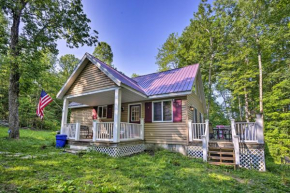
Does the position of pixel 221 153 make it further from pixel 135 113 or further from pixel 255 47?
pixel 255 47

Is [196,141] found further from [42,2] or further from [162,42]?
[162,42]

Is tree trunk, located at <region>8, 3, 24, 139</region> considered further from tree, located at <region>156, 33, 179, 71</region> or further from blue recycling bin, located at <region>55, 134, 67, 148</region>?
tree, located at <region>156, 33, 179, 71</region>

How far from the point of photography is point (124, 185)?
3650mm

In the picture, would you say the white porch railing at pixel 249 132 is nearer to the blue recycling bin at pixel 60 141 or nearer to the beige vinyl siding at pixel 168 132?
the beige vinyl siding at pixel 168 132

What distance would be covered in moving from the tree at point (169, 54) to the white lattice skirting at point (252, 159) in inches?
640

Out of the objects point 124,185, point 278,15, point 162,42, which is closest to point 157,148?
point 124,185

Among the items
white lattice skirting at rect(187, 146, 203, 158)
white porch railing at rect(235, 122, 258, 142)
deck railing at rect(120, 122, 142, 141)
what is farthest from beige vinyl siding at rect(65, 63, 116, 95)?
white porch railing at rect(235, 122, 258, 142)

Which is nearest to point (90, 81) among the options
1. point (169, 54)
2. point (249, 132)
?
point (249, 132)

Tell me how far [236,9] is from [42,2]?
15.6 m

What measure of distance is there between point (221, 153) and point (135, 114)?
5375 millimetres

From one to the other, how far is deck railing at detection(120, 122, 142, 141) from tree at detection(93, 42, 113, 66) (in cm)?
1959

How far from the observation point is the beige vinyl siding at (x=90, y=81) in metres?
7.62

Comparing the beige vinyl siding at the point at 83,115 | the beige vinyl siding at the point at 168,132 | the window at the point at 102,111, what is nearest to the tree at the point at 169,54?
the window at the point at 102,111

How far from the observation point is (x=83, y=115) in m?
13.0
